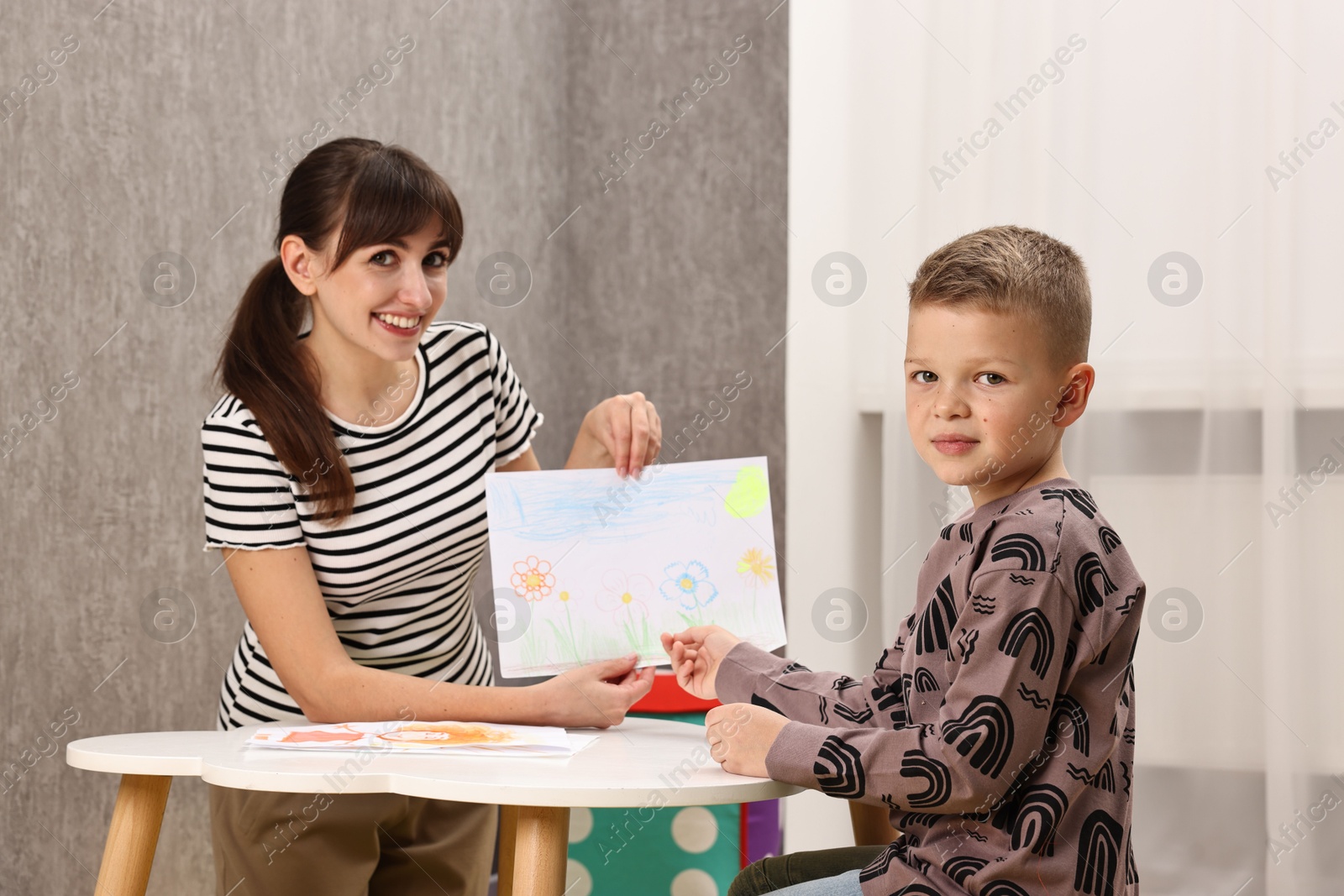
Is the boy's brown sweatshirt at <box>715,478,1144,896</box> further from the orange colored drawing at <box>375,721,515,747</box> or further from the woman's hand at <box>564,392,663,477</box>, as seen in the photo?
the woman's hand at <box>564,392,663,477</box>

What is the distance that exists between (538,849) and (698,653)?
36cm

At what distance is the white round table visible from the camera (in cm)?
95

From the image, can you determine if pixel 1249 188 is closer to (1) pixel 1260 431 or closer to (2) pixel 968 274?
(1) pixel 1260 431

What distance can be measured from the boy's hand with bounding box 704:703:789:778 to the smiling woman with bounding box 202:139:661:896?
0.24m

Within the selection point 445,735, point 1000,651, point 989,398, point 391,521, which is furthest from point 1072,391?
point 391,521

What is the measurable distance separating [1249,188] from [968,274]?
1488mm

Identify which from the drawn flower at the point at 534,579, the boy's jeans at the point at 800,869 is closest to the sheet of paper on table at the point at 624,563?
the drawn flower at the point at 534,579

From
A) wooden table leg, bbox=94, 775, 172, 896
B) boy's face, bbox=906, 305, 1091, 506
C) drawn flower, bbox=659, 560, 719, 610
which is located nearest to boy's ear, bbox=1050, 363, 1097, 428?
boy's face, bbox=906, 305, 1091, 506

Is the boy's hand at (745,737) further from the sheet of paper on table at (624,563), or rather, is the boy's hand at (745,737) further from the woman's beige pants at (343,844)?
the woman's beige pants at (343,844)

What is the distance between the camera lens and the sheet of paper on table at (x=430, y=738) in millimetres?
1090

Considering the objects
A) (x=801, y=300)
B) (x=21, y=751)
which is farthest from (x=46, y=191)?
(x=801, y=300)

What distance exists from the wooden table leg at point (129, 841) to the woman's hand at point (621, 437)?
2.04ft

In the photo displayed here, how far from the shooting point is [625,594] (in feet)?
4.34

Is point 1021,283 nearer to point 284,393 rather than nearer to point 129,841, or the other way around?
point 284,393
